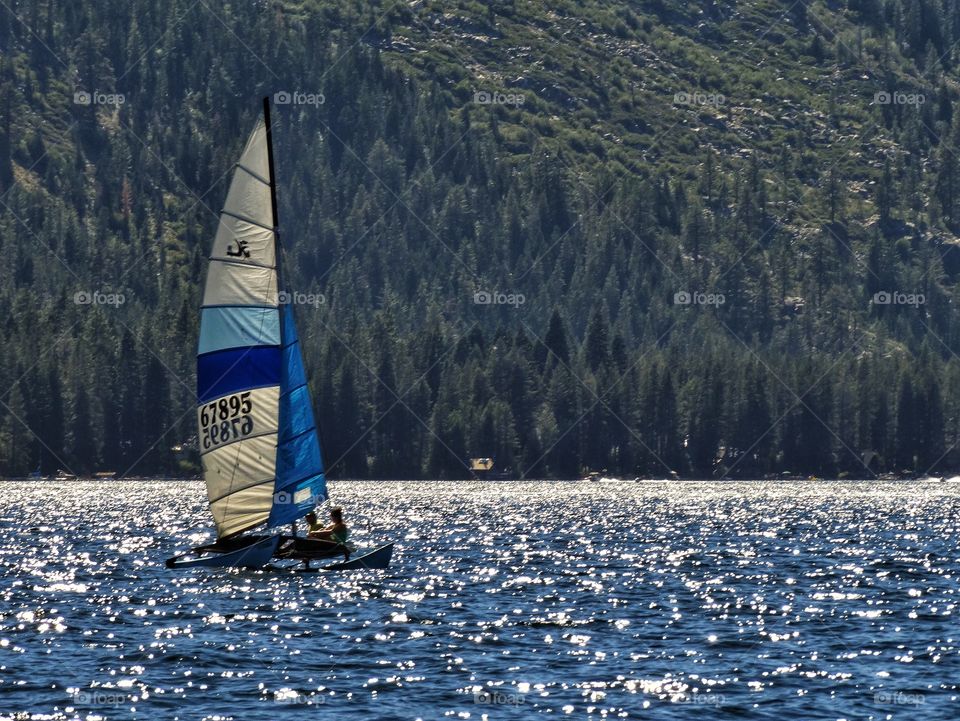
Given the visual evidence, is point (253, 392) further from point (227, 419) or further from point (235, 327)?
point (235, 327)

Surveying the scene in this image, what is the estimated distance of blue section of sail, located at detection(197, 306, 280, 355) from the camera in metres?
65.3

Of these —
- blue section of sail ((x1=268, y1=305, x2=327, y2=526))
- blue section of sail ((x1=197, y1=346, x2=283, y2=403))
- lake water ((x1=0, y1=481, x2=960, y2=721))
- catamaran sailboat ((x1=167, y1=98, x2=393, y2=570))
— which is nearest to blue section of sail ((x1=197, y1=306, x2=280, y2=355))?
catamaran sailboat ((x1=167, y1=98, x2=393, y2=570))

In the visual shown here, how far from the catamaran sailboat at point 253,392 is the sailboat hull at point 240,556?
0.04m

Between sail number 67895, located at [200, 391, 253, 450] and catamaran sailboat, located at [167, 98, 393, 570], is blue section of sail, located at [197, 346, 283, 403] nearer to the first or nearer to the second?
catamaran sailboat, located at [167, 98, 393, 570]

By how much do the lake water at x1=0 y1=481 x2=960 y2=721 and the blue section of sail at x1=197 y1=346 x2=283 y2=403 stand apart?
751 centimetres

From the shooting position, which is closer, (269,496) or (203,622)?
(203,622)

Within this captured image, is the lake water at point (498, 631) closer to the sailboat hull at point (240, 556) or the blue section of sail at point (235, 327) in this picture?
the sailboat hull at point (240, 556)

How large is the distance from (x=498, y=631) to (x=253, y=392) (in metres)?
17.4

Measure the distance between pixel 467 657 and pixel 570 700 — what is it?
6.95 m

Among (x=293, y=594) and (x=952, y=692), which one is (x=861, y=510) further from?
(x=952, y=692)

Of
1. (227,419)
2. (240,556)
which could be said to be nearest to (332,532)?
(240,556)

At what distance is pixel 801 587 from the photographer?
67.5 meters

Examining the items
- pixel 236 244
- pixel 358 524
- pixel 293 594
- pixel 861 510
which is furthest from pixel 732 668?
pixel 861 510

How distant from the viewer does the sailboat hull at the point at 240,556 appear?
67312 mm
